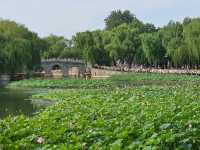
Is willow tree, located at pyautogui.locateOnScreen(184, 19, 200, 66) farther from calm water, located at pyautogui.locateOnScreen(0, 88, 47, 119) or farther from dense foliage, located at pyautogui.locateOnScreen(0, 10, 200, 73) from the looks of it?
calm water, located at pyautogui.locateOnScreen(0, 88, 47, 119)

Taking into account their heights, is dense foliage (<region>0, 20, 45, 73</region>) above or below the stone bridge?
above

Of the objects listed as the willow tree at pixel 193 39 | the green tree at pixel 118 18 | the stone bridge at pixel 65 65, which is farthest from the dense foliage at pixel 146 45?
the green tree at pixel 118 18

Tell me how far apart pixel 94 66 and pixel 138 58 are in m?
7.20

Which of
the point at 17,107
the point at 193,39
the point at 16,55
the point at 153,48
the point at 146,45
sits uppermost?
the point at 193,39

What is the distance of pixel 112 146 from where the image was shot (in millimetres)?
7566

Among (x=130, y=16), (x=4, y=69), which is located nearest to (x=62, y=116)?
(x=4, y=69)

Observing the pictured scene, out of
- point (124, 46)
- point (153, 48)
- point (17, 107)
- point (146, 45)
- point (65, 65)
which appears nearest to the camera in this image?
point (17, 107)

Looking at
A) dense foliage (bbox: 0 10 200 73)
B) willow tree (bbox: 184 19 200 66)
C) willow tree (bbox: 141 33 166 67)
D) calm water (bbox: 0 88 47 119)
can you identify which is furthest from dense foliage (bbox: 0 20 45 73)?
calm water (bbox: 0 88 47 119)

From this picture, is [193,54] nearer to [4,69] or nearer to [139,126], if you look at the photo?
[4,69]

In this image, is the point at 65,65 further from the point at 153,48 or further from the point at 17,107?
the point at 17,107

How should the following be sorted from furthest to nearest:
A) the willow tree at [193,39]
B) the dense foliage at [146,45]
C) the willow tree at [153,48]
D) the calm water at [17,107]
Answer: the willow tree at [153,48], the dense foliage at [146,45], the willow tree at [193,39], the calm water at [17,107]

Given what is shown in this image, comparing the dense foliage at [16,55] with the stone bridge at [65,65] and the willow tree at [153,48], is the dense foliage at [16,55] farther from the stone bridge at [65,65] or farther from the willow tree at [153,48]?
the stone bridge at [65,65]

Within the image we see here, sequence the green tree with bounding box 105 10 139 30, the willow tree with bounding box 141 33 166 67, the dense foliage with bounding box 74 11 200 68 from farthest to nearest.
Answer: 1. the green tree with bounding box 105 10 139 30
2. the willow tree with bounding box 141 33 166 67
3. the dense foliage with bounding box 74 11 200 68

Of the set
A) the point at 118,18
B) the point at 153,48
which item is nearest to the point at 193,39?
the point at 153,48
